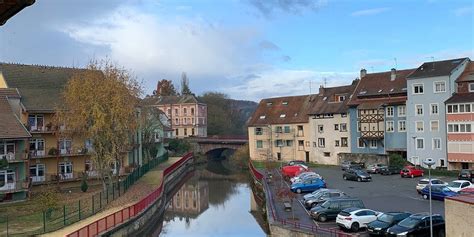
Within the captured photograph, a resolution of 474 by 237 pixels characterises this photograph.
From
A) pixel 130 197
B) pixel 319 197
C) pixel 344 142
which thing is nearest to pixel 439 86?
pixel 344 142

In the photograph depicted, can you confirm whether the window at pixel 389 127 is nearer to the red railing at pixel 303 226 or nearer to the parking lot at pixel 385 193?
the parking lot at pixel 385 193

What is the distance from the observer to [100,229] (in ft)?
90.1

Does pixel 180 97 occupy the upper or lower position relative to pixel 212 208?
upper

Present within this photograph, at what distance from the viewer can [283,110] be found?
73.2 metres

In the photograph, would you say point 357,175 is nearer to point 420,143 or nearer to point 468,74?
point 420,143

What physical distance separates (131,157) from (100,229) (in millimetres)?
35085

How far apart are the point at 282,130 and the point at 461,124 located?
27389 mm

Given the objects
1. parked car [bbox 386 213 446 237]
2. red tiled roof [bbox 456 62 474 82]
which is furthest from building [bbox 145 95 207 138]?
parked car [bbox 386 213 446 237]

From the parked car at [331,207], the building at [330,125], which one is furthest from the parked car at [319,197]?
the building at [330,125]

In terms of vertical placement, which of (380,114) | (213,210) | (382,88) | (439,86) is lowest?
(213,210)

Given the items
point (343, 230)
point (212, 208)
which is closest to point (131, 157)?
point (212, 208)

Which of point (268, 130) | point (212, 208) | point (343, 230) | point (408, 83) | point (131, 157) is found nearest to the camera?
point (343, 230)

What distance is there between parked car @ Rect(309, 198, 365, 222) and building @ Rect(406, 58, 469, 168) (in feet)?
85.2

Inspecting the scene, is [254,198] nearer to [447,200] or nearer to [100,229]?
[100,229]
